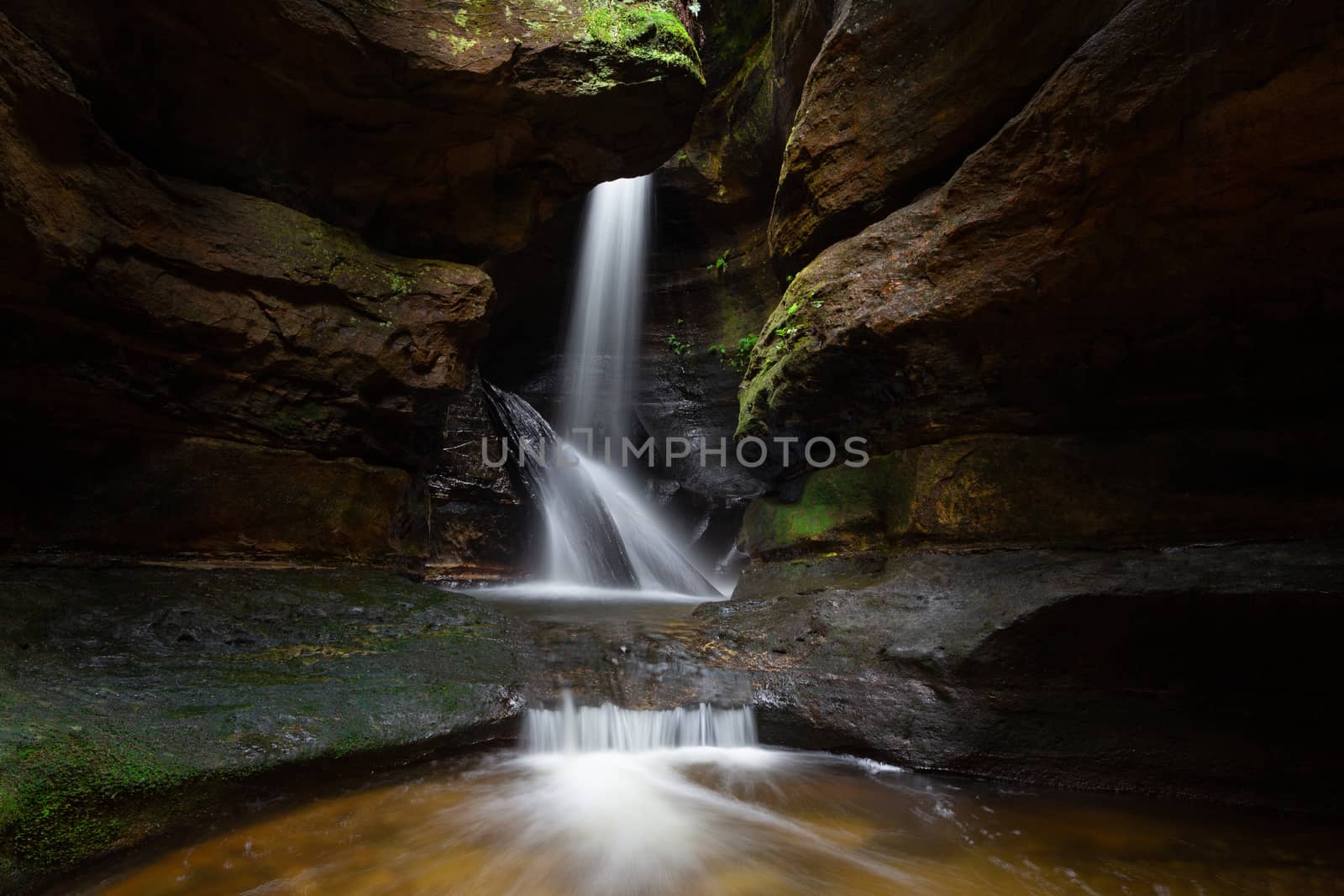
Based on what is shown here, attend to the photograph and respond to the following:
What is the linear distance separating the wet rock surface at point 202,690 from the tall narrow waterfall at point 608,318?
8004 mm

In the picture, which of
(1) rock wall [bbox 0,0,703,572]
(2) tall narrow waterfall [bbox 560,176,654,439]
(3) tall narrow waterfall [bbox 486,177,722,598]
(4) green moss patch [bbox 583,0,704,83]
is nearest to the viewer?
(1) rock wall [bbox 0,0,703,572]

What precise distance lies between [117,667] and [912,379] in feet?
18.5

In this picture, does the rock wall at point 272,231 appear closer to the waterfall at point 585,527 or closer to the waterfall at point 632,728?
the waterfall at point 632,728

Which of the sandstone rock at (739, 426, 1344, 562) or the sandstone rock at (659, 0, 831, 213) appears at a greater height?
the sandstone rock at (659, 0, 831, 213)

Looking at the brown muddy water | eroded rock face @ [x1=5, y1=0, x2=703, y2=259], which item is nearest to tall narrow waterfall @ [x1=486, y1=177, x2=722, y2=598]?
eroded rock face @ [x1=5, y1=0, x2=703, y2=259]

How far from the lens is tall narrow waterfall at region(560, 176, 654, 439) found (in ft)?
40.9

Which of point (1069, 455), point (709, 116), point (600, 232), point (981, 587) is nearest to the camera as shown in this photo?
point (981, 587)

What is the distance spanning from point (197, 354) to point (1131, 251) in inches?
260

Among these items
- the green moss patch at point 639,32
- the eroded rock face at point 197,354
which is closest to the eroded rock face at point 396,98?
the green moss patch at point 639,32

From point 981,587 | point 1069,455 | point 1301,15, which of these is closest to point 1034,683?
point 981,587

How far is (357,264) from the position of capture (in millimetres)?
5402

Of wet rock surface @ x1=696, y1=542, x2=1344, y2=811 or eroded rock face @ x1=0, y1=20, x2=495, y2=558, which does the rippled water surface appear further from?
eroded rock face @ x1=0, y1=20, x2=495, y2=558

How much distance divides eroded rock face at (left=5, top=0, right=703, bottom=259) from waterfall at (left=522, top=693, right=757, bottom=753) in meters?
4.84

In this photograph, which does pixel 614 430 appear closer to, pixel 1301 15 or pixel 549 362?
pixel 549 362
